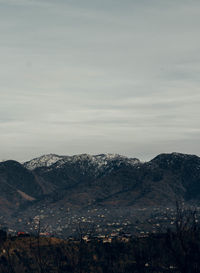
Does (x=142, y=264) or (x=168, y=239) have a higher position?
(x=168, y=239)

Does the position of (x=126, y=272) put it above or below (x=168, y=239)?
below

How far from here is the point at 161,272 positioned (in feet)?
650

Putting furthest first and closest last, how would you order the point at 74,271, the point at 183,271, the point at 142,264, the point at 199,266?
1. the point at 74,271
2. the point at 142,264
3. the point at 199,266
4. the point at 183,271

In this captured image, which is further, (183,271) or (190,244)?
(190,244)

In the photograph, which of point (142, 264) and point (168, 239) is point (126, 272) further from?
point (168, 239)

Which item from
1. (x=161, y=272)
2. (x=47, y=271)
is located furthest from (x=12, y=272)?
(x=161, y=272)

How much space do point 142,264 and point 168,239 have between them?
7308 centimetres

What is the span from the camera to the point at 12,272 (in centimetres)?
19750

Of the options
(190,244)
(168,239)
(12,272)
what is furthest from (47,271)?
(168,239)

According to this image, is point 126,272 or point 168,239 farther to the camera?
point 126,272

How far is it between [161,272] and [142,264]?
2733cm

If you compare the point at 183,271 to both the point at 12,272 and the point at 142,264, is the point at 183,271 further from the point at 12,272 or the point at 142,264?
the point at 12,272

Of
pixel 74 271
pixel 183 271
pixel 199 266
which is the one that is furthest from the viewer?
pixel 74 271

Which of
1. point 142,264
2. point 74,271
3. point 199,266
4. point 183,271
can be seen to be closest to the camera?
point 183,271
